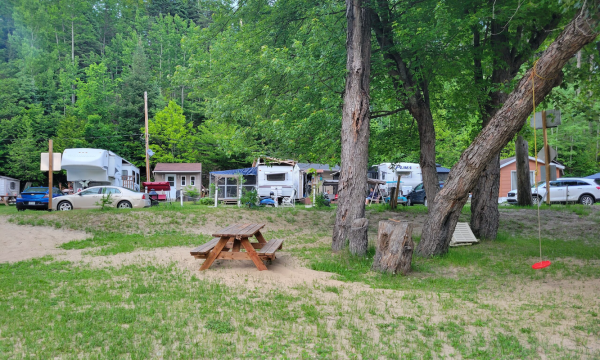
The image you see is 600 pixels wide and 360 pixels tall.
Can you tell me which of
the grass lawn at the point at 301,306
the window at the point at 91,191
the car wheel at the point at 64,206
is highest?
the window at the point at 91,191

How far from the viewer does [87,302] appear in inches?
205

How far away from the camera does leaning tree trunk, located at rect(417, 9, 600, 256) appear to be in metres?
6.97

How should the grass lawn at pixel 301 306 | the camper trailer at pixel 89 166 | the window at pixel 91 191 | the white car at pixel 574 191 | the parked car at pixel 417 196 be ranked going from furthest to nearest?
the parked car at pixel 417 196, the camper trailer at pixel 89 166, the white car at pixel 574 191, the window at pixel 91 191, the grass lawn at pixel 301 306

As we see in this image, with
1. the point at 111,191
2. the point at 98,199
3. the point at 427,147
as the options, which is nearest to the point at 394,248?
the point at 427,147

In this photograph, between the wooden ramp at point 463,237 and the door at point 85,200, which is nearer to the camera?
the wooden ramp at point 463,237

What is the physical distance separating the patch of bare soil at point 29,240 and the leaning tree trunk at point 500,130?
854 centimetres

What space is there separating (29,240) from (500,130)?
38.6 feet

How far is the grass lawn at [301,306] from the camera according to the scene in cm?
379

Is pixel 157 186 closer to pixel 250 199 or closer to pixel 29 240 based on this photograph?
pixel 250 199

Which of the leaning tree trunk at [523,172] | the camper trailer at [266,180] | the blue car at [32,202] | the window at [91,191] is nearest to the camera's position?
the window at [91,191]

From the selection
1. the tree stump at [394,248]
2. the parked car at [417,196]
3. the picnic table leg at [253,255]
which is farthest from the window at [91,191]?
the parked car at [417,196]

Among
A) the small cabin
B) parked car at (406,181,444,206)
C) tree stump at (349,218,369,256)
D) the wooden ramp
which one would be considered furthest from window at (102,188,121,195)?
the small cabin

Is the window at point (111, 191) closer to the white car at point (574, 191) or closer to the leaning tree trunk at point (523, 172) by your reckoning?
the leaning tree trunk at point (523, 172)

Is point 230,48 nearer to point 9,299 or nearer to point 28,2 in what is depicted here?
point 9,299
